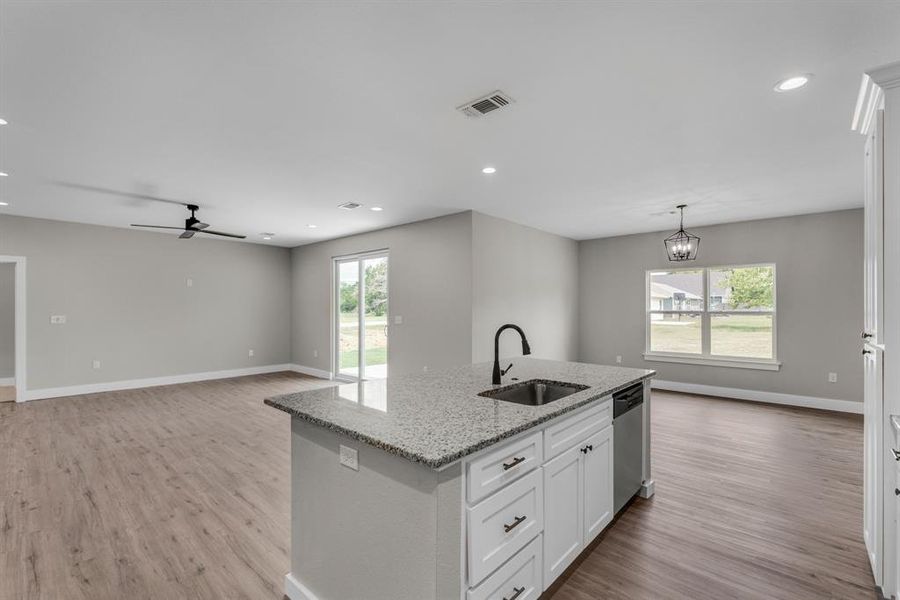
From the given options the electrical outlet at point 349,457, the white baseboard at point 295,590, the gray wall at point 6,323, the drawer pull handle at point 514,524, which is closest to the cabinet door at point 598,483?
the drawer pull handle at point 514,524

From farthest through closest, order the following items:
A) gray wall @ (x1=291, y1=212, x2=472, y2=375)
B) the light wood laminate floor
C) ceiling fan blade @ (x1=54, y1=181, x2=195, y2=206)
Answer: gray wall @ (x1=291, y1=212, x2=472, y2=375)
ceiling fan blade @ (x1=54, y1=181, x2=195, y2=206)
the light wood laminate floor

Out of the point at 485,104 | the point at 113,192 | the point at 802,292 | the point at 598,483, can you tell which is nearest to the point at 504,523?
the point at 598,483

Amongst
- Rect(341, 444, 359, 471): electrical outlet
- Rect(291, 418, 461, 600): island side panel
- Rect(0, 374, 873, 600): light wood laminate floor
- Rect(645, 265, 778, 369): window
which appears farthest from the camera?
Rect(645, 265, 778, 369): window

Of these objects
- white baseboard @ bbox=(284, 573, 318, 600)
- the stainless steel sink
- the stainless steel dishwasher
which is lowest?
white baseboard @ bbox=(284, 573, 318, 600)

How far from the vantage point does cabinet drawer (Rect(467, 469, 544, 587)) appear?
1413mm

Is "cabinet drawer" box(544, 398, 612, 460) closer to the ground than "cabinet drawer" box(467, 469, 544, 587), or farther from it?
farther from it

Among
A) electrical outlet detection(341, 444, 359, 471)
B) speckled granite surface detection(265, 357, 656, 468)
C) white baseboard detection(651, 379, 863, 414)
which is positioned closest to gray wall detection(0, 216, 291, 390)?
speckled granite surface detection(265, 357, 656, 468)

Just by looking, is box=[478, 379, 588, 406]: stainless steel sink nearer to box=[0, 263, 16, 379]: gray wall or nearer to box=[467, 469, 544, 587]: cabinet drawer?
box=[467, 469, 544, 587]: cabinet drawer

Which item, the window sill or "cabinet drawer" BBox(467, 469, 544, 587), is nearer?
"cabinet drawer" BBox(467, 469, 544, 587)

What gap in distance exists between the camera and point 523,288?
20.2ft

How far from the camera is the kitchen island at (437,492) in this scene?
4.49 ft

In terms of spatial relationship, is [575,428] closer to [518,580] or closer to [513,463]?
[513,463]

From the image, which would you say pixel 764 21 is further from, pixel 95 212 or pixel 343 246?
pixel 95 212

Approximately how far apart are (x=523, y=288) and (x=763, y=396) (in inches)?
143
